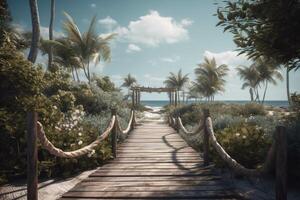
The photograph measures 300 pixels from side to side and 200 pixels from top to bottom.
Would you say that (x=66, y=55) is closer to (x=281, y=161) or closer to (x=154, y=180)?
(x=154, y=180)

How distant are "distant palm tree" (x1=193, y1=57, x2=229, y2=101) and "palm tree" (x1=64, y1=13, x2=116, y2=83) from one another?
15.3m

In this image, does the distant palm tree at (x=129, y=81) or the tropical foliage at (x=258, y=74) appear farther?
the distant palm tree at (x=129, y=81)

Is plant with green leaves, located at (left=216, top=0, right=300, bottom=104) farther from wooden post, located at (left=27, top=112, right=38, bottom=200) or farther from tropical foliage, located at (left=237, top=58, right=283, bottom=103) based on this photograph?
tropical foliage, located at (left=237, top=58, right=283, bottom=103)

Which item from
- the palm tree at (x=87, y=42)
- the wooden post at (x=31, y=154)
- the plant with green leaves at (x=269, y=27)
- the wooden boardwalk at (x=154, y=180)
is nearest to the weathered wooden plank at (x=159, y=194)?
the wooden boardwalk at (x=154, y=180)

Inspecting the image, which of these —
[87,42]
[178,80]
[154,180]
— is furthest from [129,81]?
[154,180]

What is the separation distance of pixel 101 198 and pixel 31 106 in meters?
2.95

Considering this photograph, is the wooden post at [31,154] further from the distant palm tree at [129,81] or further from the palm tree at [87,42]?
the distant palm tree at [129,81]

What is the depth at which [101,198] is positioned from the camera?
3.91 m

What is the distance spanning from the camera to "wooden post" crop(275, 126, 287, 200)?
2.94 metres

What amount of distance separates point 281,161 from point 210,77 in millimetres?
→ 29995

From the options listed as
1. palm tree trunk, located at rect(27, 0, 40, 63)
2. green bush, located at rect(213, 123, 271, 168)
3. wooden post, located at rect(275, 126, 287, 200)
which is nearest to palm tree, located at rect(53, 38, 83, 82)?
palm tree trunk, located at rect(27, 0, 40, 63)

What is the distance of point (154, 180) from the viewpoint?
189 inches

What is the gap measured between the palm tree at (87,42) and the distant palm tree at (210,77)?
15.3 meters

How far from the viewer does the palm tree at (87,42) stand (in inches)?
785
